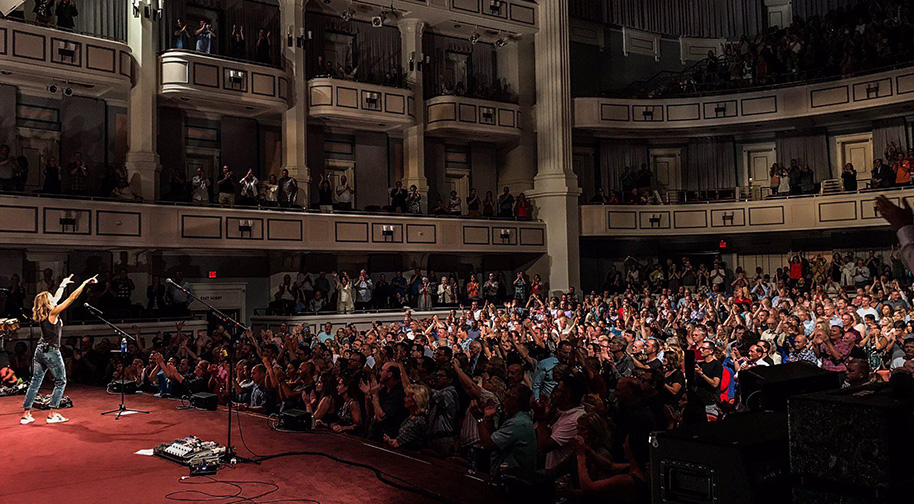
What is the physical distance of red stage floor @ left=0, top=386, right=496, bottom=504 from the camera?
17.2 ft

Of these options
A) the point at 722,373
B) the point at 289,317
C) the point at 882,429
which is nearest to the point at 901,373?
the point at 882,429

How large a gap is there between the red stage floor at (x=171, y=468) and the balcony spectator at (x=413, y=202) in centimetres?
1054

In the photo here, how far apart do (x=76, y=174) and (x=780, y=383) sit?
1500 centimetres

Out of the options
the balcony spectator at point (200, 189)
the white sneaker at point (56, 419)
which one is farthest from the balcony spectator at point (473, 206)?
the white sneaker at point (56, 419)

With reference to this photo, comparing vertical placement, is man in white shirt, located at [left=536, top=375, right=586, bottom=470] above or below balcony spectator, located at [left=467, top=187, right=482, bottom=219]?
below

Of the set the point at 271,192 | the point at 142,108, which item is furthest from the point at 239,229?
the point at 142,108

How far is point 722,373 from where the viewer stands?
298 inches

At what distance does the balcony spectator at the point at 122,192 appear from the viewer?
47.8ft

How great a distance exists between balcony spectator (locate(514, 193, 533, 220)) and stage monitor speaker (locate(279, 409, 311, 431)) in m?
Answer: 12.7

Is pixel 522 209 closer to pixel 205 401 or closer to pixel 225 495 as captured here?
pixel 205 401

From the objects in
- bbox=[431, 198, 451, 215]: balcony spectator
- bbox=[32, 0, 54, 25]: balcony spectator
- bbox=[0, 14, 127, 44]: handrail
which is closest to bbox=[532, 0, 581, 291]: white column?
bbox=[431, 198, 451, 215]: balcony spectator

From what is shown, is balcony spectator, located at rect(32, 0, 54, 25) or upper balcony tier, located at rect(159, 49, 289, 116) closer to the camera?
balcony spectator, located at rect(32, 0, 54, 25)

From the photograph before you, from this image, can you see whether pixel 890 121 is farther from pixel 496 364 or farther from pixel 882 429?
pixel 882 429

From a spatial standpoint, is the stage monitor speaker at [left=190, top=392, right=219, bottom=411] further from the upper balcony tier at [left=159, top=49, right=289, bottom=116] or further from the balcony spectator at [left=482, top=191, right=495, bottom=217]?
the balcony spectator at [left=482, top=191, right=495, bottom=217]
